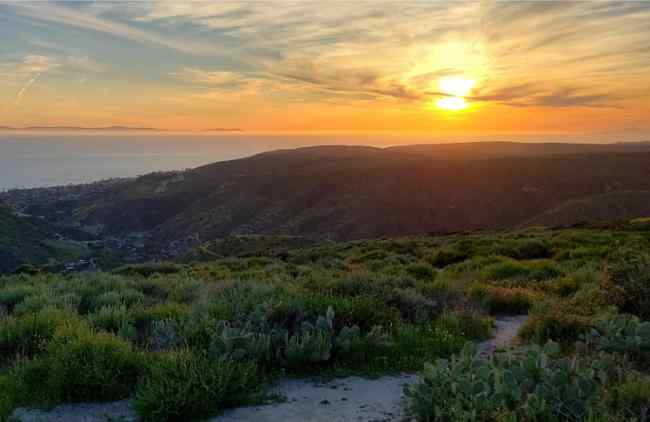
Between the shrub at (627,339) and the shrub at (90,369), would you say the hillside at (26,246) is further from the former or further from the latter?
the shrub at (627,339)

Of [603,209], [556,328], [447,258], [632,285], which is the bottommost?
[603,209]

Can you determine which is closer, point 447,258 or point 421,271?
point 421,271

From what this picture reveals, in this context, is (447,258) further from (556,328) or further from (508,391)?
(508,391)

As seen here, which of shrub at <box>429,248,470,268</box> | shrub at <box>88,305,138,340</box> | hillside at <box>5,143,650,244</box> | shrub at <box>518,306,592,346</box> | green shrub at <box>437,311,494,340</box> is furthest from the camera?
hillside at <box>5,143,650,244</box>

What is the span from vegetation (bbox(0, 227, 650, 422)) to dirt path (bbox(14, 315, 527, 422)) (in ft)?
0.44

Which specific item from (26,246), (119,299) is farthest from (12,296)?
(26,246)

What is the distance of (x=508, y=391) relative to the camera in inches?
145

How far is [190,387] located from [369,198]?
89.6 meters

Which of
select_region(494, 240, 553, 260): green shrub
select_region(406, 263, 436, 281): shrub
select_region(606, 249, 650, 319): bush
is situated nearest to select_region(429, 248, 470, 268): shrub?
select_region(494, 240, 553, 260): green shrub

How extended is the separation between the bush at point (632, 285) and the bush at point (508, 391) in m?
3.16

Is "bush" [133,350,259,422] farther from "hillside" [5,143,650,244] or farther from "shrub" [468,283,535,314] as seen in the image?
"hillside" [5,143,650,244]

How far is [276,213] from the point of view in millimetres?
97375

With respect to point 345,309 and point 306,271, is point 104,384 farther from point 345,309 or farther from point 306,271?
point 306,271

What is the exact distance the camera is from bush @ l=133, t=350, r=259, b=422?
13.6 feet
